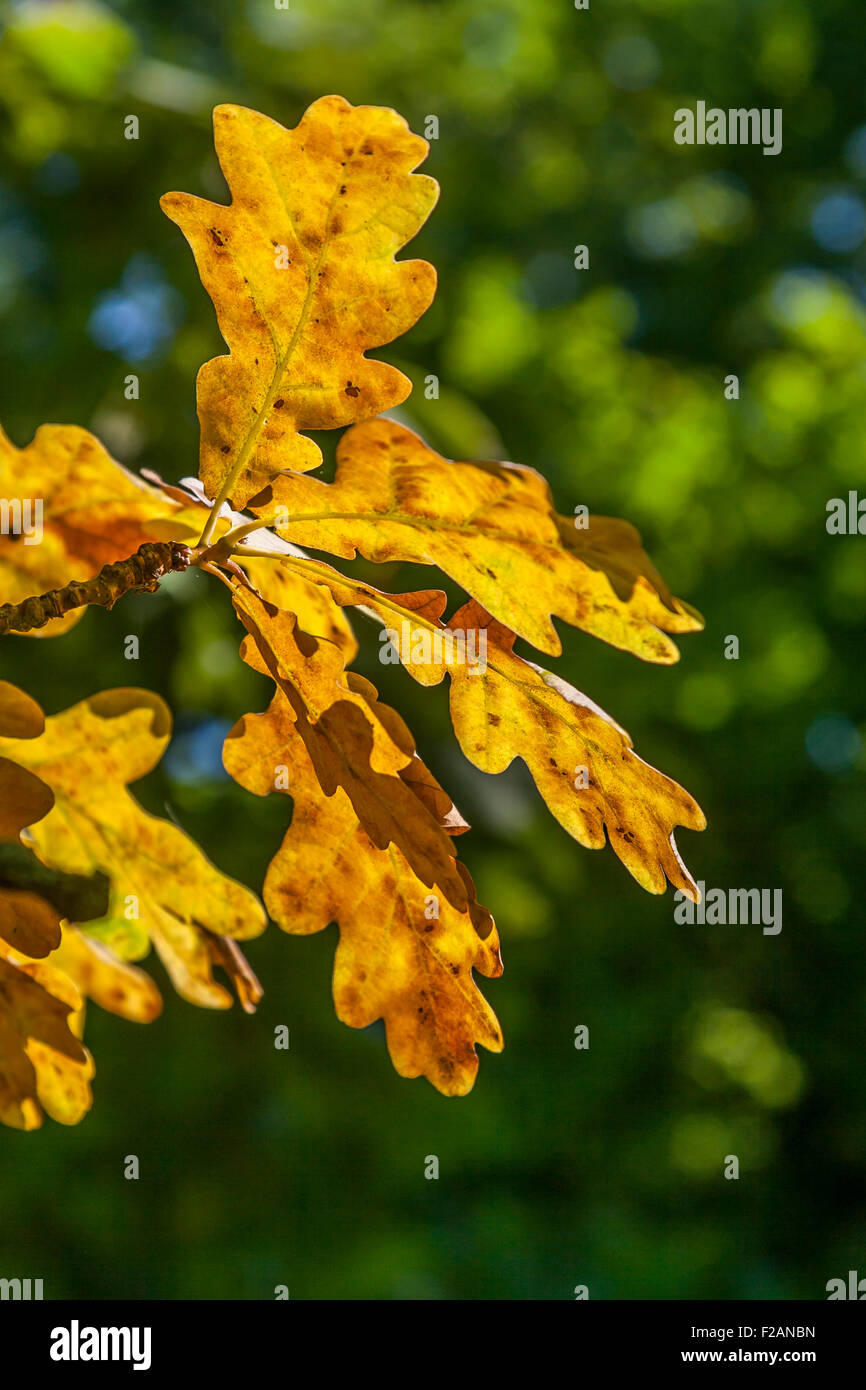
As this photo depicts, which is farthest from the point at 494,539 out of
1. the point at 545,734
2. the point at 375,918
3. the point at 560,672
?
the point at 560,672

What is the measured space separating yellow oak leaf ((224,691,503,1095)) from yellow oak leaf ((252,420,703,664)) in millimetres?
108

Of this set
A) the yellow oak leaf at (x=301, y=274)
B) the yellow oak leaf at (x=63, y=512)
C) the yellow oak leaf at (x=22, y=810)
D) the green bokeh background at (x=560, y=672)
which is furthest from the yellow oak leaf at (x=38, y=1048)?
the green bokeh background at (x=560, y=672)

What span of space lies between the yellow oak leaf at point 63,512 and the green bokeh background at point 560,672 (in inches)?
67.2

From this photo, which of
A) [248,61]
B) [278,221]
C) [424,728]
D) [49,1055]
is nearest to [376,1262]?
[424,728]

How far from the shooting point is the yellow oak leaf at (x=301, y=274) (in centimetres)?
49

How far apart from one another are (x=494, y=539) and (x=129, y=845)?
35 cm

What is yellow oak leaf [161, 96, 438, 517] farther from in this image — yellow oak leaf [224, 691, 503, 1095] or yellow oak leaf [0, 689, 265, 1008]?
yellow oak leaf [0, 689, 265, 1008]

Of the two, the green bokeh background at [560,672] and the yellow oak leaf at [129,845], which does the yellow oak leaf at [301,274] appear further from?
the green bokeh background at [560,672]

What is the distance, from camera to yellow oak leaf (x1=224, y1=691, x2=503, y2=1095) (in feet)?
1.96

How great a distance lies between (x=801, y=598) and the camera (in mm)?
3816

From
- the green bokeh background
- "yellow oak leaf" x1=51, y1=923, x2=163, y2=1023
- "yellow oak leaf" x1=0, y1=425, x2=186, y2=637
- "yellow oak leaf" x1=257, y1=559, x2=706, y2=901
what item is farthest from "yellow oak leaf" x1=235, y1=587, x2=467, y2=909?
the green bokeh background

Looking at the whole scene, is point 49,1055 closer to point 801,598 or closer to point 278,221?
point 278,221

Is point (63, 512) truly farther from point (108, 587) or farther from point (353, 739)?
point (353, 739)

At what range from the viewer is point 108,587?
21.2 inches
